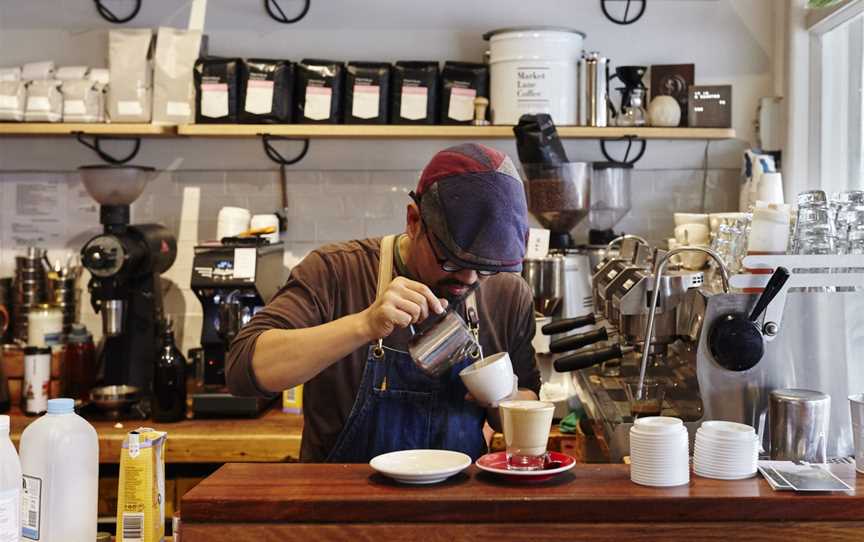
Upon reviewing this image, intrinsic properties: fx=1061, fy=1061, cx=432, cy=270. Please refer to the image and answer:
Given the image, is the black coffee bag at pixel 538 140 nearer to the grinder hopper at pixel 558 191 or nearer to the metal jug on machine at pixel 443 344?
the grinder hopper at pixel 558 191

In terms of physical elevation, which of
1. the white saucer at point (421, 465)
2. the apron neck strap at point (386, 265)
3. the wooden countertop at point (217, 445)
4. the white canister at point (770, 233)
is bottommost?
the wooden countertop at point (217, 445)

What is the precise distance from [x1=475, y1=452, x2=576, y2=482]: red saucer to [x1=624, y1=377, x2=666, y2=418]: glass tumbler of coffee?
0.50 metres

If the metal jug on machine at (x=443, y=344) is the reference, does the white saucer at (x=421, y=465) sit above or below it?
below

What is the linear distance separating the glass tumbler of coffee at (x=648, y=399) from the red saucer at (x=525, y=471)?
50 cm

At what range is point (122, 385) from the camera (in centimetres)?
383

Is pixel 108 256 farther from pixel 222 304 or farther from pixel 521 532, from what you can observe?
pixel 521 532

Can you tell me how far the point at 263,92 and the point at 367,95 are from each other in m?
0.39

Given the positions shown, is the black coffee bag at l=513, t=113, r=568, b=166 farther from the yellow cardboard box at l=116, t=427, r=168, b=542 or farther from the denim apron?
the yellow cardboard box at l=116, t=427, r=168, b=542

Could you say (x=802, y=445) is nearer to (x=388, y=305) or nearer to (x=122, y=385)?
(x=388, y=305)

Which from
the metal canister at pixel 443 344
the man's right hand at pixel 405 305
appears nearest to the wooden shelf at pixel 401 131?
the metal canister at pixel 443 344

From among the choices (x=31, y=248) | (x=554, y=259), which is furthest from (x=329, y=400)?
(x=31, y=248)

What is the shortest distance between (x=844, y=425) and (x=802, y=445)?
0.22 m

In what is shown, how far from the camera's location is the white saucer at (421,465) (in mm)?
1824

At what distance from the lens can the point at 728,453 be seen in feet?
6.25
